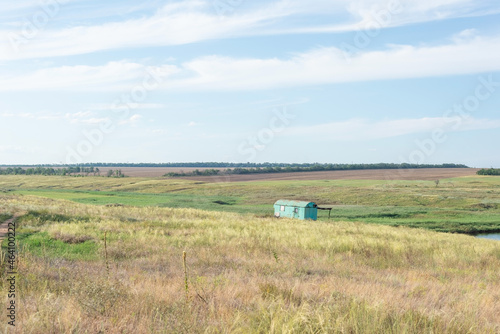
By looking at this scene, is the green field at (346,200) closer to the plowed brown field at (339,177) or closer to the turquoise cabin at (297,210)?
the turquoise cabin at (297,210)

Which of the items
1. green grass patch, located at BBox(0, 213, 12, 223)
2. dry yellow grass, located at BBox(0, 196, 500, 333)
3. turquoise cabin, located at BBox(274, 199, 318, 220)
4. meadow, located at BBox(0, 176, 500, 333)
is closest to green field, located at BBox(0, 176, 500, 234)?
turquoise cabin, located at BBox(274, 199, 318, 220)

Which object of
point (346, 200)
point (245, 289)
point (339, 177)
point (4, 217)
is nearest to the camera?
point (245, 289)

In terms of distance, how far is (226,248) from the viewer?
48.8 ft

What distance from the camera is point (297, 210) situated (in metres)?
41.4

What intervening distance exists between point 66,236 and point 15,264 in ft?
28.5

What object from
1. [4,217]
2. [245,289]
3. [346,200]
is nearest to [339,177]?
[346,200]

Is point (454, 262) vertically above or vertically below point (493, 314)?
below

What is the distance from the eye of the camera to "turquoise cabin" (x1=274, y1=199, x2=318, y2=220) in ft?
133

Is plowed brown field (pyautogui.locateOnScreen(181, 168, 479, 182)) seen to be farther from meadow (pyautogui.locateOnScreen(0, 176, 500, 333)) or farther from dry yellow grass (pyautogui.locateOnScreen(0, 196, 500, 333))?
dry yellow grass (pyautogui.locateOnScreen(0, 196, 500, 333))

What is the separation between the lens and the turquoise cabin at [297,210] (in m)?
40.5

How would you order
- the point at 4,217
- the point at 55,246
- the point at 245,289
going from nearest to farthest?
1. the point at 245,289
2. the point at 55,246
3. the point at 4,217

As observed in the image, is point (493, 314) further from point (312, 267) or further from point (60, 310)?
point (60, 310)

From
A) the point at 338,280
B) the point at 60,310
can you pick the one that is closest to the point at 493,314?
the point at 338,280

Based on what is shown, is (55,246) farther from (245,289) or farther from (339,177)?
(339,177)
